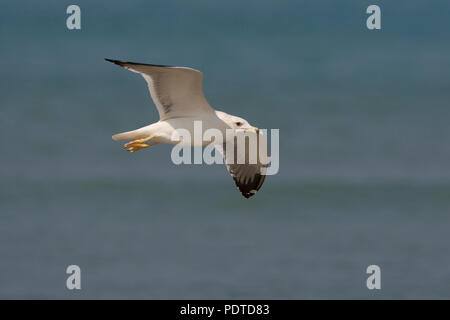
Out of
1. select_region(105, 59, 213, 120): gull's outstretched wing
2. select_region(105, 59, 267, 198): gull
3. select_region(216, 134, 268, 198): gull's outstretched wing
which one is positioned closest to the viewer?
select_region(105, 59, 213, 120): gull's outstretched wing

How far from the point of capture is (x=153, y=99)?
8305 millimetres

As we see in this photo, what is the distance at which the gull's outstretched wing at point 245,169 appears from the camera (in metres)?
9.02

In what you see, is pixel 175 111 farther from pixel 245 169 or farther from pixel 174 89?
pixel 245 169

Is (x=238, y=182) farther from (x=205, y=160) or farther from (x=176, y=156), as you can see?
(x=176, y=156)

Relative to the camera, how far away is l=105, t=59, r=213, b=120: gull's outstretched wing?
7.88 meters

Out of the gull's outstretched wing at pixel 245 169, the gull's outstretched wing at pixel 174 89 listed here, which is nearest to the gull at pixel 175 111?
the gull's outstretched wing at pixel 174 89

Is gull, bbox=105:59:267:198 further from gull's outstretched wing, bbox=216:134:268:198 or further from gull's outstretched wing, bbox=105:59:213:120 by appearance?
gull's outstretched wing, bbox=216:134:268:198

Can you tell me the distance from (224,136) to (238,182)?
108 cm

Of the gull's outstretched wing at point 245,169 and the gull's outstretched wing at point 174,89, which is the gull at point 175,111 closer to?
the gull's outstretched wing at point 174,89

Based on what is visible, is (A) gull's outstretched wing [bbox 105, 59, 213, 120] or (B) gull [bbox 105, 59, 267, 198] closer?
(A) gull's outstretched wing [bbox 105, 59, 213, 120]

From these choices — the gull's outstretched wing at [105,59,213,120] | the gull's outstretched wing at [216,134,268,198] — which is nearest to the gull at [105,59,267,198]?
the gull's outstretched wing at [105,59,213,120]

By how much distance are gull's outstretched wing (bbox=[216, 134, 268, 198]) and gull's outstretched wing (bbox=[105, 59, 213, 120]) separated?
869mm

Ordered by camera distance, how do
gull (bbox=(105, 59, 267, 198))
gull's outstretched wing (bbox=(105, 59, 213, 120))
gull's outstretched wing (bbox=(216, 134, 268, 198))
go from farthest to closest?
gull's outstretched wing (bbox=(216, 134, 268, 198))
gull (bbox=(105, 59, 267, 198))
gull's outstretched wing (bbox=(105, 59, 213, 120))

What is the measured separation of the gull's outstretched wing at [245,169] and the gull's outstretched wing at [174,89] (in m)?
0.87
